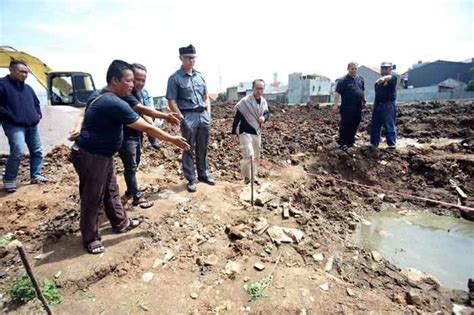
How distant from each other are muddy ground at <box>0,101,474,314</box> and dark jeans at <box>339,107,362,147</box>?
1014mm

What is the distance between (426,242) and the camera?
393 centimetres

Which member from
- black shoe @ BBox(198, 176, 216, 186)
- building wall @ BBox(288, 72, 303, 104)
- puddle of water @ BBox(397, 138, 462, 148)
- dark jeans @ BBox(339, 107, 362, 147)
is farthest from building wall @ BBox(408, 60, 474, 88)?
black shoe @ BBox(198, 176, 216, 186)

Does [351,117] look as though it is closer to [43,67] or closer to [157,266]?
[157,266]

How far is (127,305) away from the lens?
2.44m

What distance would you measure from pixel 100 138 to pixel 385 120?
565 centimetres

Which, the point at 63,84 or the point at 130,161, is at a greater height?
the point at 63,84

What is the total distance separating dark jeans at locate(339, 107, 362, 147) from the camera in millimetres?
6055

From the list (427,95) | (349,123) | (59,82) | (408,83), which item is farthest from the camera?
(408,83)

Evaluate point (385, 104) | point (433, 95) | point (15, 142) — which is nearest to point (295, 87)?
point (433, 95)

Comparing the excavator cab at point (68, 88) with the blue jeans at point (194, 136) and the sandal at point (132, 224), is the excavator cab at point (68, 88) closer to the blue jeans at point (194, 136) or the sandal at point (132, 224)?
the blue jeans at point (194, 136)

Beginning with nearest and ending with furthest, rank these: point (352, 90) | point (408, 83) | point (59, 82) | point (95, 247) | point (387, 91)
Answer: point (95, 247) < point (352, 90) < point (387, 91) < point (59, 82) < point (408, 83)

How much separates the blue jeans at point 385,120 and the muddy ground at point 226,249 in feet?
3.39

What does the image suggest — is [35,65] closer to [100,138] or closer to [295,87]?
[100,138]

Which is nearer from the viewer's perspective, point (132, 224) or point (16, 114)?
point (132, 224)
